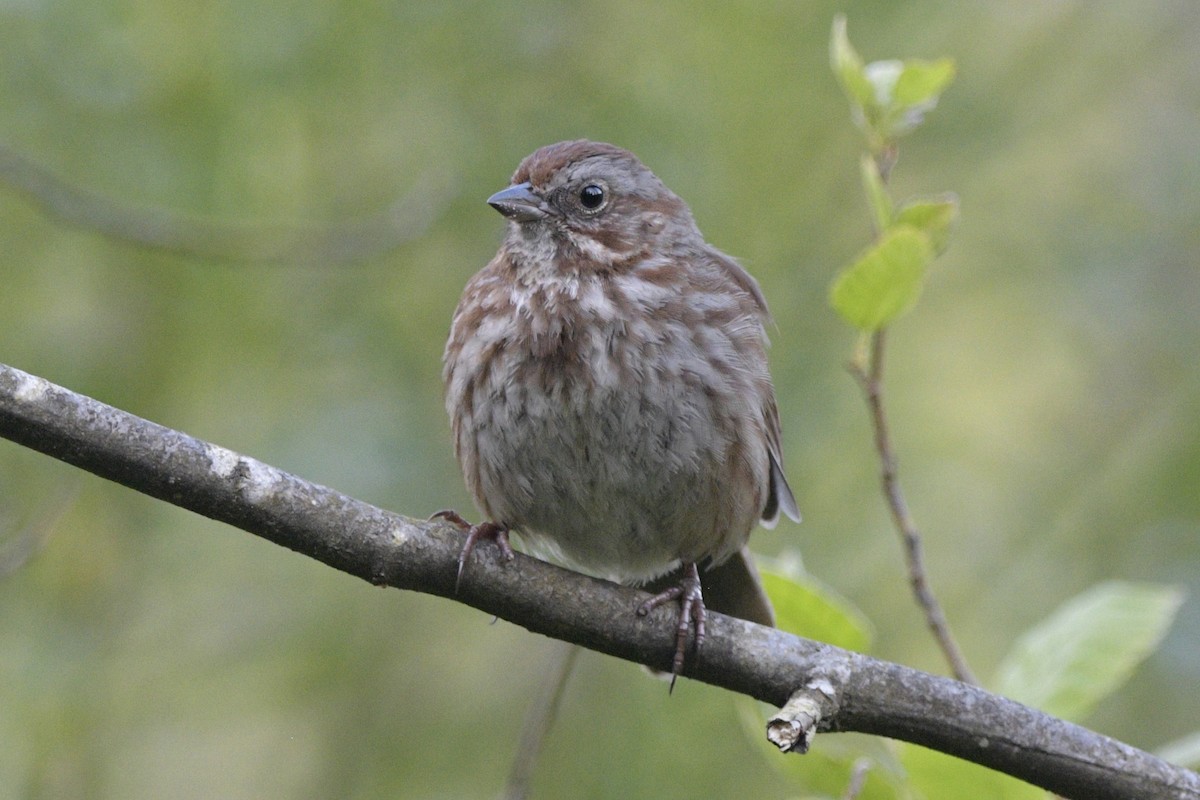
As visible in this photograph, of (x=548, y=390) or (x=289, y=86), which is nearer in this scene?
(x=548, y=390)

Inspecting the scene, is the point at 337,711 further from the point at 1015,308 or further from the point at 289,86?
the point at 1015,308

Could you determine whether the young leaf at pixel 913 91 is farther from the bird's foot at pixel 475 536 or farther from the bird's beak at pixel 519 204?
the bird's foot at pixel 475 536

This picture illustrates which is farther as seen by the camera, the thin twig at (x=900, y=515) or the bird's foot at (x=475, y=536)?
the thin twig at (x=900, y=515)

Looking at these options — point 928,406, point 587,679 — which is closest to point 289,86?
point 587,679

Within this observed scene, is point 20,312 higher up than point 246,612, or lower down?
higher up

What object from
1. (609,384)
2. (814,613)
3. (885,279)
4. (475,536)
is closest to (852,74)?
(885,279)

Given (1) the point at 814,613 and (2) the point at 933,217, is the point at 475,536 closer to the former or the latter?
(1) the point at 814,613

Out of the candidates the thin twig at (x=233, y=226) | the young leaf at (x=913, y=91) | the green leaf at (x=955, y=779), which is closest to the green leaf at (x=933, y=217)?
the young leaf at (x=913, y=91)
